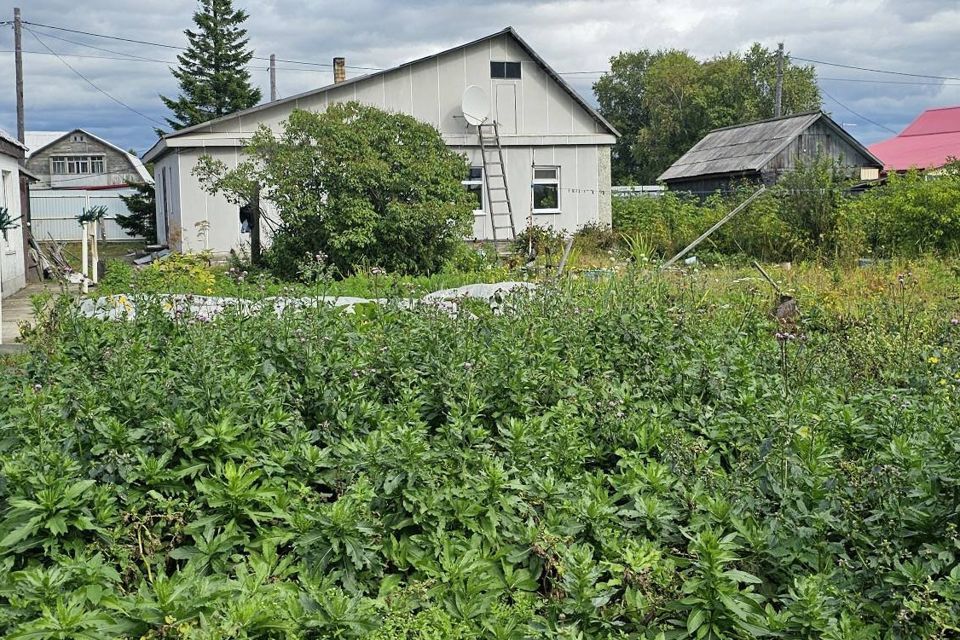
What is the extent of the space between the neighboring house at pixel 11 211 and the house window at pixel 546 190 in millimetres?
11195

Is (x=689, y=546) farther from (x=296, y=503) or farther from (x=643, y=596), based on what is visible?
(x=296, y=503)

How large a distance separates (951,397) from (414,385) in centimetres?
274

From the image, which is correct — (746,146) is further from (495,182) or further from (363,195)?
(363,195)

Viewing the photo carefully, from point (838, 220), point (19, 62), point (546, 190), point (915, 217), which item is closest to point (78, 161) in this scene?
point (19, 62)

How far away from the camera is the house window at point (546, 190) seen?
922 inches

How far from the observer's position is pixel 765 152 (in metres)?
29.6

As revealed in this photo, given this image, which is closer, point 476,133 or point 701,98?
point 476,133

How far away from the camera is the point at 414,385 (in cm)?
496

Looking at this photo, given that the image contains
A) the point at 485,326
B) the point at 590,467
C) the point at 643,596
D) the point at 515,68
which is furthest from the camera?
the point at 515,68

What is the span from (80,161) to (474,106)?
1807 inches

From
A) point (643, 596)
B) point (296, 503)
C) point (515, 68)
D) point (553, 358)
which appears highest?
point (515, 68)

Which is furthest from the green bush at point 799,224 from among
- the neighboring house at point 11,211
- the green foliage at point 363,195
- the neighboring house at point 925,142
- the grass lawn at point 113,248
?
the neighboring house at point 925,142

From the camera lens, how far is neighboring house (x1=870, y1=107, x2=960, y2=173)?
39062 millimetres

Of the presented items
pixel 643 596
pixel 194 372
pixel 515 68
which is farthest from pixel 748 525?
pixel 515 68
